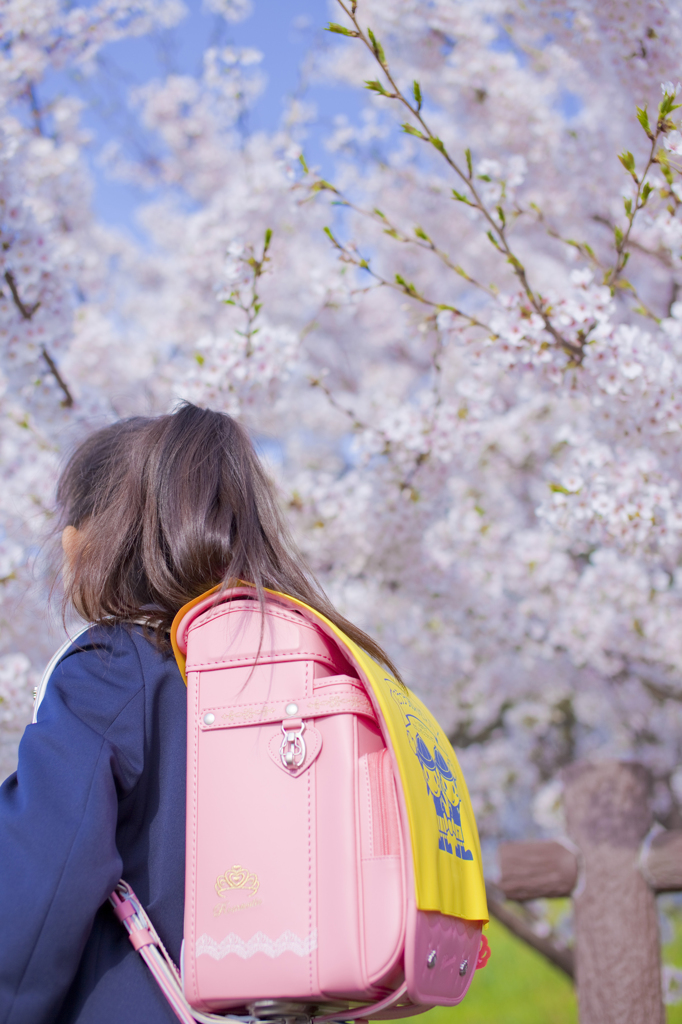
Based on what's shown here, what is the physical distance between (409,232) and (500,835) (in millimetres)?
4654

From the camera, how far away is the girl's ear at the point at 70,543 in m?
1.38

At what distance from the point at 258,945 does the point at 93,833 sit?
263mm

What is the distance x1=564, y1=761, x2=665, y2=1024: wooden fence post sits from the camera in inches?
84.4

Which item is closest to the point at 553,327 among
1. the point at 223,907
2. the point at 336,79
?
the point at 223,907

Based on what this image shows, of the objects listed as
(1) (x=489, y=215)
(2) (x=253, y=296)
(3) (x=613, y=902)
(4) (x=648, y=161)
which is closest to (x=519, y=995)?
(3) (x=613, y=902)

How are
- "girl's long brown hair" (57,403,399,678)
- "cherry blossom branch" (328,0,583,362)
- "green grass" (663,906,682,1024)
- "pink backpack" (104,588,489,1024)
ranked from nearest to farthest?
1. "pink backpack" (104,588,489,1024)
2. "girl's long brown hair" (57,403,399,678)
3. "cherry blossom branch" (328,0,583,362)
4. "green grass" (663,906,682,1024)

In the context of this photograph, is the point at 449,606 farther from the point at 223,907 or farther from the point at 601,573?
the point at 223,907

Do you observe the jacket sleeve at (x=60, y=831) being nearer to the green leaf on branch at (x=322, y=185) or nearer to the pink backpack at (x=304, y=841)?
the pink backpack at (x=304, y=841)

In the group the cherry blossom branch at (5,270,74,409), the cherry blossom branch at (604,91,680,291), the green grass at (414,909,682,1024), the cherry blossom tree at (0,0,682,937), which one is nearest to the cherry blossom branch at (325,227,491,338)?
the cherry blossom tree at (0,0,682,937)

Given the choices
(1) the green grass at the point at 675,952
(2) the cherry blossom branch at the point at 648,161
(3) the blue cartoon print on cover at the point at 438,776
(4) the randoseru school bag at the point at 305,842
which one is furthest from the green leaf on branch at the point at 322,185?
(1) the green grass at the point at 675,952

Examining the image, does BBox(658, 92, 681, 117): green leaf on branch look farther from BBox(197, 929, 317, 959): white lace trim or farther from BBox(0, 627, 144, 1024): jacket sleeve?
BBox(197, 929, 317, 959): white lace trim

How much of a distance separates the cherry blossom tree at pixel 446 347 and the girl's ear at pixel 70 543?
2.00 ft

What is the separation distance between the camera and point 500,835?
5680mm

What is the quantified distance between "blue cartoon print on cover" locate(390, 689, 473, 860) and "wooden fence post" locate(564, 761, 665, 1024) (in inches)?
55.4
